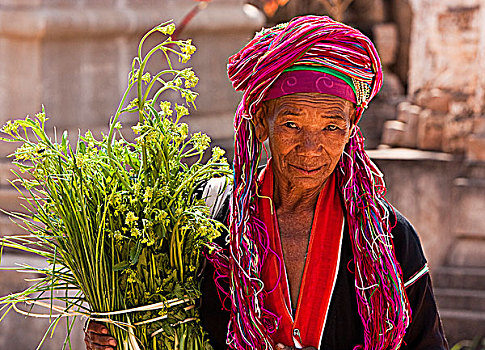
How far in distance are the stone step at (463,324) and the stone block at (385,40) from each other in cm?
254

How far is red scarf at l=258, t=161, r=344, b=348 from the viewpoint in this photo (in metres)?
2.19

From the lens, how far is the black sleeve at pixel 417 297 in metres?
2.20

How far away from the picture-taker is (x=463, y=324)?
5.10 meters

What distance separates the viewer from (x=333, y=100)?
2.11m

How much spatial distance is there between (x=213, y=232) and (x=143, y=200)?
0.19m

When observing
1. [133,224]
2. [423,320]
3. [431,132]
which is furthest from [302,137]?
[431,132]

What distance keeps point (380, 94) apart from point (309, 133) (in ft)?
14.9

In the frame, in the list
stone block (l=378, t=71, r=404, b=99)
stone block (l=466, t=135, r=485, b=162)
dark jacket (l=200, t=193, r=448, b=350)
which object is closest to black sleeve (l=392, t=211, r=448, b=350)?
dark jacket (l=200, t=193, r=448, b=350)

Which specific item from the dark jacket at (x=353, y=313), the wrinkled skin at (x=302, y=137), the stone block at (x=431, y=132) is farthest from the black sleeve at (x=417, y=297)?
the stone block at (x=431, y=132)

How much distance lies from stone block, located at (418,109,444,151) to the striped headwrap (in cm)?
335

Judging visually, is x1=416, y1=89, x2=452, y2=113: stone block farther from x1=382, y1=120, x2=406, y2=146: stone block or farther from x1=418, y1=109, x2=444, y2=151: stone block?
x1=382, y1=120, x2=406, y2=146: stone block

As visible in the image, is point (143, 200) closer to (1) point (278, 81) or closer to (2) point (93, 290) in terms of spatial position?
Result: (2) point (93, 290)

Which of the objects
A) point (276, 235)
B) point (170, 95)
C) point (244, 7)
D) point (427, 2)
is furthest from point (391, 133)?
point (276, 235)

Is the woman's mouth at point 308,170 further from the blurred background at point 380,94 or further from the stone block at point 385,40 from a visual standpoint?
the stone block at point 385,40
